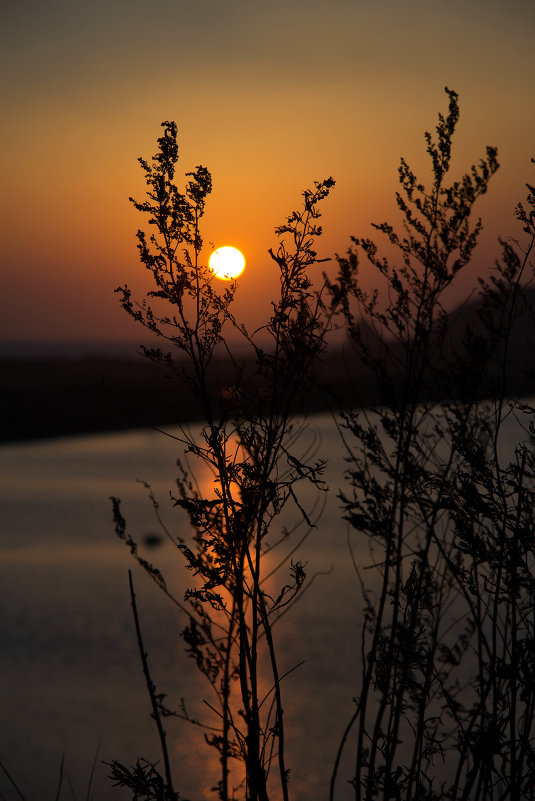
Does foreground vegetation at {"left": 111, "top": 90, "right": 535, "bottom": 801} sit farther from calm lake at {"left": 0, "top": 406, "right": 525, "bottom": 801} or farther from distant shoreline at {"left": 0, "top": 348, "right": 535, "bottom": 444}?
distant shoreline at {"left": 0, "top": 348, "right": 535, "bottom": 444}

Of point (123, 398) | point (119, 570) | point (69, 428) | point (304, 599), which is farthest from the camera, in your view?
point (123, 398)

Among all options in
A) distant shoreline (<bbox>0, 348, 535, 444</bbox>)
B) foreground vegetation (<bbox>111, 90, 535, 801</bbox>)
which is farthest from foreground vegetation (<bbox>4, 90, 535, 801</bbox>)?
distant shoreline (<bbox>0, 348, 535, 444</bbox>)

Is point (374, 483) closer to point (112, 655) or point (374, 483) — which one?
point (374, 483)

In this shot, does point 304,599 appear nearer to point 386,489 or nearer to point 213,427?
point 386,489

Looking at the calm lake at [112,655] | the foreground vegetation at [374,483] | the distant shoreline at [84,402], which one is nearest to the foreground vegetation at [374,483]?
the foreground vegetation at [374,483]

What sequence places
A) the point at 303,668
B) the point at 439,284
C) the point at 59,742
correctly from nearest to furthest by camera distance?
the point at 439,284
the point at 59,742
the point at 303,668

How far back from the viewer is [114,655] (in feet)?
41.3

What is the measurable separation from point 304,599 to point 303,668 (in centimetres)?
274

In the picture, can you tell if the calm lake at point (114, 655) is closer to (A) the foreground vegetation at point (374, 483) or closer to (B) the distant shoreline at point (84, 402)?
(A) the foreground vegetation at point (374, 483)

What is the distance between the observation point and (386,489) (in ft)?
15.7

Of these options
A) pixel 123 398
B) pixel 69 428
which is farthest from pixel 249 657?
pixel 123 398

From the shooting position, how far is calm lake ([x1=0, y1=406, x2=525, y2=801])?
9.30 meters

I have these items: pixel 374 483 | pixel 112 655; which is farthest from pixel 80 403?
pixel 374 483

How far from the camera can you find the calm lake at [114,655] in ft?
30.5
